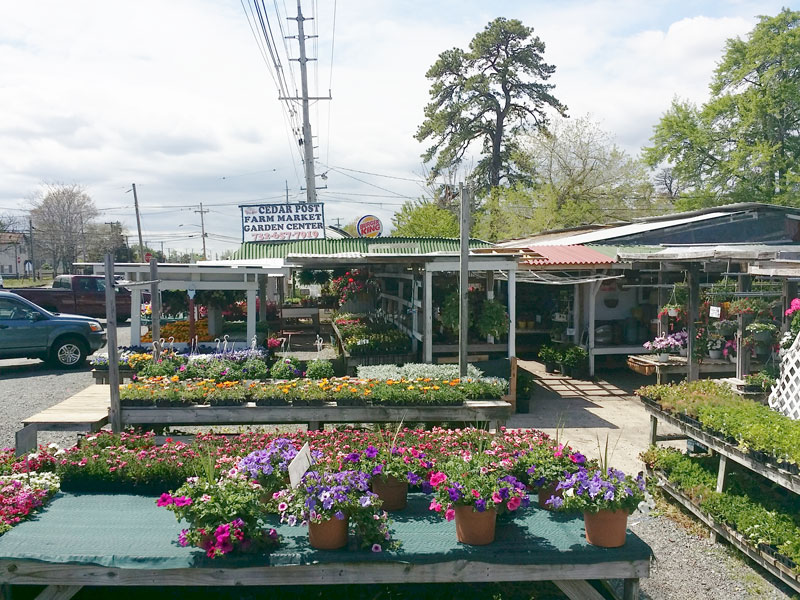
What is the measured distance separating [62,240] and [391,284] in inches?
1743

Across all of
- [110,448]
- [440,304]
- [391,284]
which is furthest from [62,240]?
[110,448]

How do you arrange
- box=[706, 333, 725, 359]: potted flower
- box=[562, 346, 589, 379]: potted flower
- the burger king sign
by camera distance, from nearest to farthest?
1. box=[706, 333, 725, 359]: potted flower
2. box=[562, 346, 589, 379]: potted flower
3. the burger king sign

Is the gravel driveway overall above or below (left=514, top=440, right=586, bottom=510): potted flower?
below

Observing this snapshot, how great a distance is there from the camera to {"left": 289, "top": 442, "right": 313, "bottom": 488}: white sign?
3.78 metres

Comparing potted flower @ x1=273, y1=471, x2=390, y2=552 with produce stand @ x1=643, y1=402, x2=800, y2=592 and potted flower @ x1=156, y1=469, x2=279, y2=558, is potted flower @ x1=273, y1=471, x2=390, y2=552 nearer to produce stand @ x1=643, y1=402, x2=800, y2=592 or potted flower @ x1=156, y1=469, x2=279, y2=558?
potted flower @ x1=156, y1=469, x2=279, y2=558

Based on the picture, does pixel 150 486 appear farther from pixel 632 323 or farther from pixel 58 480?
pixel 632 323

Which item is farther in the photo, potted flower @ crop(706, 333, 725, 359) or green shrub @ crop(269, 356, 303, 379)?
potted flower @ crop(706, 333, 725, 359)

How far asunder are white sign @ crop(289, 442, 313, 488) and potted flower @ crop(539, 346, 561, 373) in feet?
31.6

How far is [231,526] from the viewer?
11.3ft

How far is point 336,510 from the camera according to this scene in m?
3.51

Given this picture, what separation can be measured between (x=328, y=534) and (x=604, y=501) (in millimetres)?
1601

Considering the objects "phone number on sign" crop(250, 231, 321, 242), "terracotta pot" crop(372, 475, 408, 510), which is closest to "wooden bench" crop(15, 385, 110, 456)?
"terracotta pot" crop(372, 475, 408, 510)

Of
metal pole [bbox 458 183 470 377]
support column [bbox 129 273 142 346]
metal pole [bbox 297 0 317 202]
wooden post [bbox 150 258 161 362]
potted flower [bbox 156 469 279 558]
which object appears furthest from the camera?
metal pole [bbox 297 0 317 202]

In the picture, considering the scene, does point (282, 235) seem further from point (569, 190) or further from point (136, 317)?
point (569, 190)
